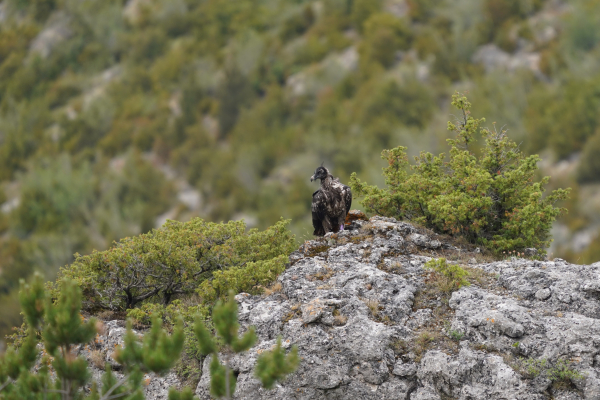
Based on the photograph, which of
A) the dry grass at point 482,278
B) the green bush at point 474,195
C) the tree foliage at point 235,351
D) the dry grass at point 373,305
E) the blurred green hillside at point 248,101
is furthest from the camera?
the blurred green hillside at point 248,101

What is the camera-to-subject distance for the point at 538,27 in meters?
70.8

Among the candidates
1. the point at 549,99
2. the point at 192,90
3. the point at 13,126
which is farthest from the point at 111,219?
the point at 549,99

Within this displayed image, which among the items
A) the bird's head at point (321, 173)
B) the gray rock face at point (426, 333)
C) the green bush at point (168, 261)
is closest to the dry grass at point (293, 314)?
the gray rock face at point (426, 333)

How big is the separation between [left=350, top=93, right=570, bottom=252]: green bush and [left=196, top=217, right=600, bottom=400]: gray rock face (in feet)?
4.39

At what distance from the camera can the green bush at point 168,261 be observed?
11906 mm

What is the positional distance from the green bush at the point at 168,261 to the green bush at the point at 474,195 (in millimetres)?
2509

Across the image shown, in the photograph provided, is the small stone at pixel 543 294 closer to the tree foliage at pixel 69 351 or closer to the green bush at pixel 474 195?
the green bush at pixel 474 195

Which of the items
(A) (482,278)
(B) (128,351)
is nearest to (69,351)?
(B) (128,351)

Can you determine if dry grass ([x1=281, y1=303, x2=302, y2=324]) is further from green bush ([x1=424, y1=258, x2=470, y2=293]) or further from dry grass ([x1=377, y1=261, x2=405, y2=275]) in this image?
green bush ([x1=424, y1=258, x2=470, y2=293])

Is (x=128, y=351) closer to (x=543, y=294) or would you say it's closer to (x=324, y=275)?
(x=324, y=275)

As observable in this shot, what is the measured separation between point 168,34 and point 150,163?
25.7 meters

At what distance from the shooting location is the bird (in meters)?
12.2

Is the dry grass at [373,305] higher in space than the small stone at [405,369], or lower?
higher

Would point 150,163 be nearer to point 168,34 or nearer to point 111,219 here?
point 111,219
